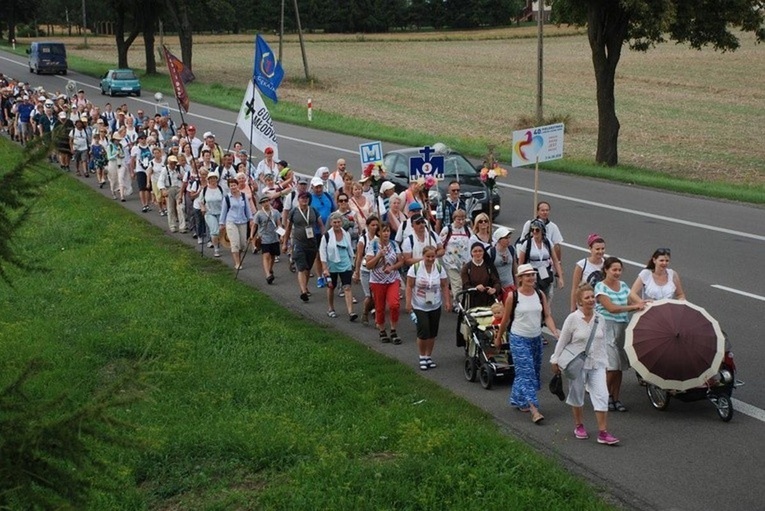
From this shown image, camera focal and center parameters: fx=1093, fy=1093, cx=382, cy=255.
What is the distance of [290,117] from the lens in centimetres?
4394

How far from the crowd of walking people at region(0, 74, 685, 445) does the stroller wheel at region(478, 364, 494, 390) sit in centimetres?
37

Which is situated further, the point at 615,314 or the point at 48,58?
the point at 48,58

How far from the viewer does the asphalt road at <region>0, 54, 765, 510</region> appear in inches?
367

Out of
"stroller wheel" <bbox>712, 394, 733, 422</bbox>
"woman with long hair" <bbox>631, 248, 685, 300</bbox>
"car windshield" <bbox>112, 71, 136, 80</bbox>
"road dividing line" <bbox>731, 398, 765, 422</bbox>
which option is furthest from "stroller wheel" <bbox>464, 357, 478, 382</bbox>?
"car windshield" <bbox>112, 71, 136, 80</bbox>

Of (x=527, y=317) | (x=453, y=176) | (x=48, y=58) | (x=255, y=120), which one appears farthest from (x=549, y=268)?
(x=48, y=58)

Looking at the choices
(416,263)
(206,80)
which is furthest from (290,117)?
(416,263)

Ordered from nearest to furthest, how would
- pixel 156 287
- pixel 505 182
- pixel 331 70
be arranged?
pixel 156 287
pixel 505 182
pixel 331 70

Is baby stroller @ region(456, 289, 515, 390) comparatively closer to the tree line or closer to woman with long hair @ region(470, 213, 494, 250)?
woman with long hair @ region(470, 213, 494, 250)

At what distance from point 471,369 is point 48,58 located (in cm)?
5837

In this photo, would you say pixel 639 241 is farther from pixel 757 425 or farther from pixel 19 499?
pixel 19 499

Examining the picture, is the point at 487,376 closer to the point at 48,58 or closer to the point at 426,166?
the point at 426,166

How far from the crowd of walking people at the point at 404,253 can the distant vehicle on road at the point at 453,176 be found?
2108 millimetres

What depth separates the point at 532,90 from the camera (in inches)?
2373

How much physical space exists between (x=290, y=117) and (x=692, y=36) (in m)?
18.8
